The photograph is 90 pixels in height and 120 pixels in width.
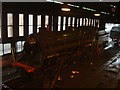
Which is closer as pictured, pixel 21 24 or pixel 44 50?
pixel 44 50

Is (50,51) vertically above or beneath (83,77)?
above

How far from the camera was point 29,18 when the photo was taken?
9.69 meters

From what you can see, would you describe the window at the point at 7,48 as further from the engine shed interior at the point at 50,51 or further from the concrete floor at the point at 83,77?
the concrete floor at the point at 83,77

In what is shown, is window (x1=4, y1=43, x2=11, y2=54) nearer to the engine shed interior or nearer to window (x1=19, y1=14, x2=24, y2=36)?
the engine shed interior

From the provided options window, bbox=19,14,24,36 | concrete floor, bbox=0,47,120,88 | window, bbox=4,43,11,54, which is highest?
window, bbox=19,14,24,36

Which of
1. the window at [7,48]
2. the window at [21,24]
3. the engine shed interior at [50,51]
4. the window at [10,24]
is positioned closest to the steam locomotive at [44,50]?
the engine shed interior at [50,51]

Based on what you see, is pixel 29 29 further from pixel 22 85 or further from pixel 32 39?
pixel 22 85

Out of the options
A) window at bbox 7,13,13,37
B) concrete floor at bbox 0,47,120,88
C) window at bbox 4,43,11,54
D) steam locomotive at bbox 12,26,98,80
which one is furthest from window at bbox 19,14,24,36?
steam locomotive at bbox 12,26,98,80

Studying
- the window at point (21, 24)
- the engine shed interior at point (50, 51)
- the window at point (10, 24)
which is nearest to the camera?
the engine shed interior at point (50, 51)

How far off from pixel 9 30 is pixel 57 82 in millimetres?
4168

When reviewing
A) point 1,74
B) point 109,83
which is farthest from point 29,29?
point 109,83

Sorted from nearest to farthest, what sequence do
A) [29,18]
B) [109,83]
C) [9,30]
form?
[109,83] → [9,30] → [29,18]

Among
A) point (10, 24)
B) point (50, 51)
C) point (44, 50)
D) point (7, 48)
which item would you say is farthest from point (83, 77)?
point (10, 24)

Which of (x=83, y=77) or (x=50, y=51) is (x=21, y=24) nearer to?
(x=50, y=51)
